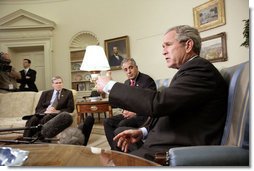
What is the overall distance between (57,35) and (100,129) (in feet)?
2.12

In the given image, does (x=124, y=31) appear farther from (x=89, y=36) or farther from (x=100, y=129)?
(x=100, y=129)

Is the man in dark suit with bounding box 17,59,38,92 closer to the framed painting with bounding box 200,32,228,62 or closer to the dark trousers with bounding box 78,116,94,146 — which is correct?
the dark trousers with bounding box 78,116,94,146

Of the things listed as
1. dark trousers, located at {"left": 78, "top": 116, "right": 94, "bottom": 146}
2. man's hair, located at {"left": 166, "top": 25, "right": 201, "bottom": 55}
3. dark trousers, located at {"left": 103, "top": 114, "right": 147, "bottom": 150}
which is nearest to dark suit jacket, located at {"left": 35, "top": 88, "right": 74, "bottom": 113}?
dark trousers, located at {"left": 78, "top": 116, "right": 94, "bottom": 146}

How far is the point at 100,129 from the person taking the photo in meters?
1.56

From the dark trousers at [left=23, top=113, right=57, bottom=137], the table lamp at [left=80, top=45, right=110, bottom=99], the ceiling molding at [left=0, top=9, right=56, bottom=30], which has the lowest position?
the dark trousers at [left=23, top=113, right=57, bottom=137]

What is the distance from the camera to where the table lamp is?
1.42 meters

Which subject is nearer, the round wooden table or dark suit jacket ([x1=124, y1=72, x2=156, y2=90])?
the round wooden table

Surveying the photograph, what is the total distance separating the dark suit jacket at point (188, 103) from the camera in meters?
→ 0.96

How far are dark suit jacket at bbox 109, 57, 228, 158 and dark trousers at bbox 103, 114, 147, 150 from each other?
1.58ft

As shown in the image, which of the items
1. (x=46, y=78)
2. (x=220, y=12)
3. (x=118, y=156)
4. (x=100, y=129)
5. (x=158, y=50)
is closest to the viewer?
(x=118, y=156)

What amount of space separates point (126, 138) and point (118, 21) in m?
0.71

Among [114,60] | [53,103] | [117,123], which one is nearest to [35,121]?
[53,103]

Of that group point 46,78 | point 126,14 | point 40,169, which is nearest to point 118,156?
point 40,169

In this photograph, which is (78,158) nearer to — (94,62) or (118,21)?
(94,62)
